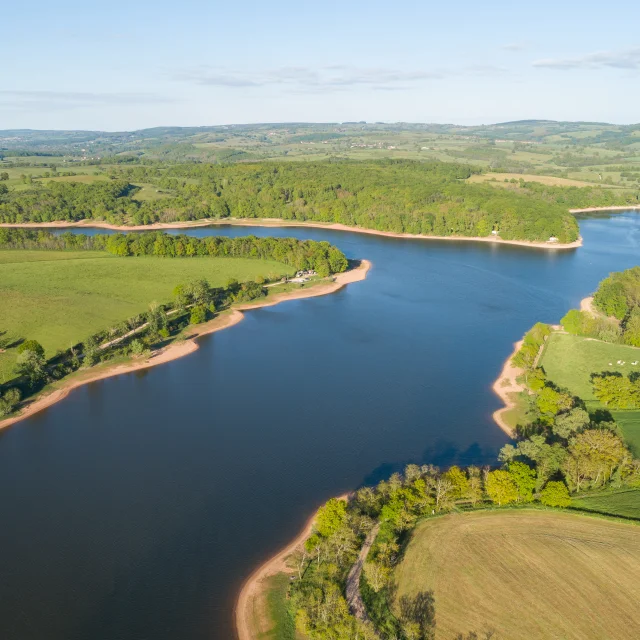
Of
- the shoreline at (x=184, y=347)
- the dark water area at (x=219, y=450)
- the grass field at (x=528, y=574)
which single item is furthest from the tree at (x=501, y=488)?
the shoreline at (x=184, y=347)

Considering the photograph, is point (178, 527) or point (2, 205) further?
point (2, 205)

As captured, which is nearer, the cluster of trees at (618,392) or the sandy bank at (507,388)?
the cluster of trees at (618,392)

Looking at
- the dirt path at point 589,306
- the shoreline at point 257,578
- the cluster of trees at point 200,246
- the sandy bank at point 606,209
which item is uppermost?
the sandy bank at point 606,209

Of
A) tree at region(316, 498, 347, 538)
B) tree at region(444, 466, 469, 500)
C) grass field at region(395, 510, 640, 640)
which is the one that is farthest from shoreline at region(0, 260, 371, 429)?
grass field at region(395, 510, 640, 640)

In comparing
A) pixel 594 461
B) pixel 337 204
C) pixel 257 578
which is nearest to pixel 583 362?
pixel 594 461

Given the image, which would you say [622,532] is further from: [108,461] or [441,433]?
[108,461]

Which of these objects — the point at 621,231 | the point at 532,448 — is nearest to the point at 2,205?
the point at 532,448

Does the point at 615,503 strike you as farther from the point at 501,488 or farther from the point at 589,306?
the point at 589,306

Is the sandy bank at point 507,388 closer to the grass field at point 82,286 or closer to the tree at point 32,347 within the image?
the grass field at point 82,286
